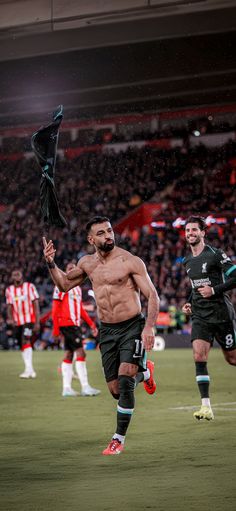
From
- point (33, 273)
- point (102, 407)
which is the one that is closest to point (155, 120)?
point (33, 273)

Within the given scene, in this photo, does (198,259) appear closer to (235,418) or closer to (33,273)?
(235,418)

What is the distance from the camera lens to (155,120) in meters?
47.6

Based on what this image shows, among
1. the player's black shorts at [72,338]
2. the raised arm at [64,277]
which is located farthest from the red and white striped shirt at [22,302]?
the raised arm at [64,277]

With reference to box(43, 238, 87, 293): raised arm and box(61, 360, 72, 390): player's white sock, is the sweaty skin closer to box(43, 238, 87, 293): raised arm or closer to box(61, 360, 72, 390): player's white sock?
box(43, 238, 87, 293): raised arm

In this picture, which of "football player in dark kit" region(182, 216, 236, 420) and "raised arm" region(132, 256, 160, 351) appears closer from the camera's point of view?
"raised arm" region(132, 256, 160, 351)

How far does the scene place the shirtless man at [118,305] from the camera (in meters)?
8.44

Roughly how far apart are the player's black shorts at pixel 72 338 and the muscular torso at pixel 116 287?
6.79 meters

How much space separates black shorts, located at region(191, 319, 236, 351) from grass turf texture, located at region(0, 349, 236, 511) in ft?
2.88

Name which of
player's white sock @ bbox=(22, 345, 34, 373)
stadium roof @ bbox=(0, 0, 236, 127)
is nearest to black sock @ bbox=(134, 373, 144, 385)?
player's white sock @ bbox=(22, 345, 34, 373)

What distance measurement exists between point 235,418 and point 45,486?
4610mm

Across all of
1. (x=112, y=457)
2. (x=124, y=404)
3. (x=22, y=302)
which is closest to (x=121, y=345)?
(x=124, y=404)

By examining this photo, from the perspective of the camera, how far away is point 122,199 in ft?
145

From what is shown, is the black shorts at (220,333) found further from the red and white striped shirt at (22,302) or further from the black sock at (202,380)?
the red and white striped shirt at (22,302)

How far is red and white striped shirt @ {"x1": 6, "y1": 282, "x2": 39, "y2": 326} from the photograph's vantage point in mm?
20469
